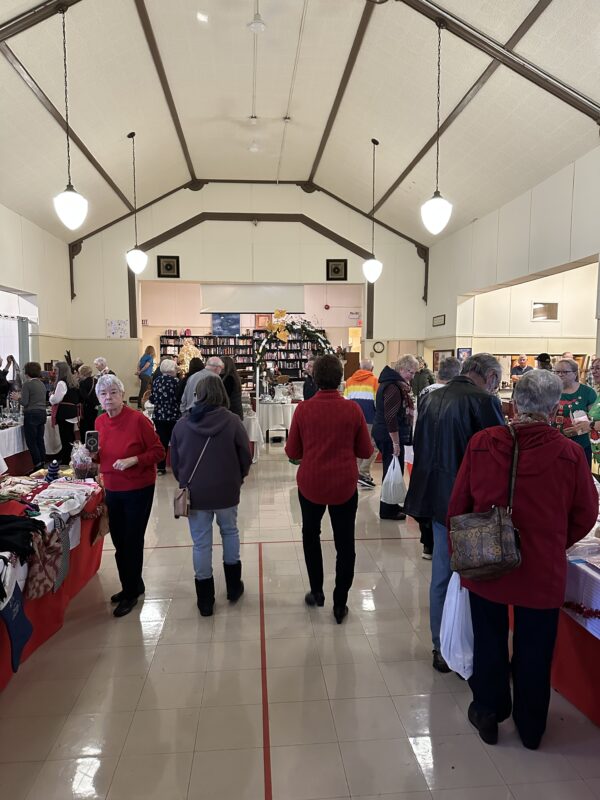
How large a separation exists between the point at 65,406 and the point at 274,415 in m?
3.27

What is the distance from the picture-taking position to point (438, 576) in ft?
8.43

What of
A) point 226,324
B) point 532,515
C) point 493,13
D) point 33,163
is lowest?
point 532,515

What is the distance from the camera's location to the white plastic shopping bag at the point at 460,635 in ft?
7.22

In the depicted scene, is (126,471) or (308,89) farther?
(308,89)

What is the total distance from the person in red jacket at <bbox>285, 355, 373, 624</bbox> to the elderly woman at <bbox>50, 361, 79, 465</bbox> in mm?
4894

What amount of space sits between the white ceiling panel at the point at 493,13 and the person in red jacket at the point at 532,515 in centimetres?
480

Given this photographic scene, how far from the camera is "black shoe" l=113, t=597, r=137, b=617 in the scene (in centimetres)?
307

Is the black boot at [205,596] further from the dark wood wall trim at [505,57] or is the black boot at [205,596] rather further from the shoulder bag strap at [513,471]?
the dark wood wall trim at [505,57]

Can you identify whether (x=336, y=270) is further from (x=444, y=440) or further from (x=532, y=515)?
(x=532, y=515)

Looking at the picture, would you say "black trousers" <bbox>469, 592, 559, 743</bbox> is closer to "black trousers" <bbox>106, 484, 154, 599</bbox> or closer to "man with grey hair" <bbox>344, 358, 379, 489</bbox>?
"black trousers" <bbox>106, 484, 154, 599</bbox>

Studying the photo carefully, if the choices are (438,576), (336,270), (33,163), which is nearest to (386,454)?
(438,576)

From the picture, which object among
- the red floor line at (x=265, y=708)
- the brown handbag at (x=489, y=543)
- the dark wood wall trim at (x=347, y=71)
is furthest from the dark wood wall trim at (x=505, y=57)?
the red floor line at (x=265, y=708)

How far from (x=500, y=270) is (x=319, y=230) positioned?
4800 mm

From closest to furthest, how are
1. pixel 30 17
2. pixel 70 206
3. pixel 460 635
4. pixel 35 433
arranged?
pixel 460 635 → pixel 70 206 → pixel 30 17 → pixel 35 433
